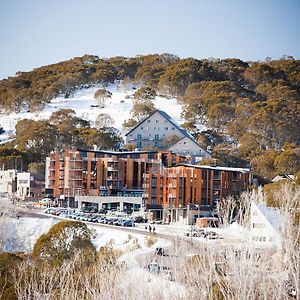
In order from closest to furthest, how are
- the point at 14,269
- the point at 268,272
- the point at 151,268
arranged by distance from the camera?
1. the point at 268,272
2. the point at 14,269
3. the point at 151,268

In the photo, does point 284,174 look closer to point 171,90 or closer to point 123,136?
point 123,136

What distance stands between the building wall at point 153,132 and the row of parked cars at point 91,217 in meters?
15.4

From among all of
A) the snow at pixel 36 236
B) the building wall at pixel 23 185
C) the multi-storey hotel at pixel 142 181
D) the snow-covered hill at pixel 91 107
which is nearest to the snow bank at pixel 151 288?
the snow at pixel 36 236

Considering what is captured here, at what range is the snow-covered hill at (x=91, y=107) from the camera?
63.4m

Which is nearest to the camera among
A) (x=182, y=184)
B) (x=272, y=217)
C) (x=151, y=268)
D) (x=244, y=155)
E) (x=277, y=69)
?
(x=151, y=268)

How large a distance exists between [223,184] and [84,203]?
7382 millimetres

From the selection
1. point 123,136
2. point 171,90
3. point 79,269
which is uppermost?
point 171,90

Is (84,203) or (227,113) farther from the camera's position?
(227,113)

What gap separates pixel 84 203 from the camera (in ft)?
133

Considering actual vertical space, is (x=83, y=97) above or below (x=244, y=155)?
above

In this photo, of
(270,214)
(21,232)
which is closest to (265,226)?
(270,214)

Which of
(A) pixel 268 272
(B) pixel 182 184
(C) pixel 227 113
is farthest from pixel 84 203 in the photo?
(A) pixel 268 272

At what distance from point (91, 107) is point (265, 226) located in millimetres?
45710

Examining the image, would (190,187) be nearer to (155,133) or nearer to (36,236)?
(36,236)
